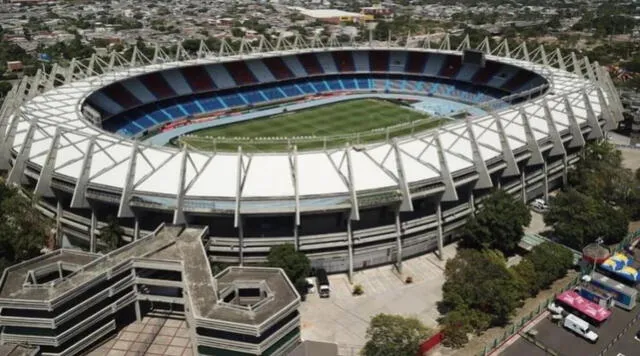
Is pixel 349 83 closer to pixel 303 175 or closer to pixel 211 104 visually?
pixel 211 104

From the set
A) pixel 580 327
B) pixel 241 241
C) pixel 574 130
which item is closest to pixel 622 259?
pixel 580 327

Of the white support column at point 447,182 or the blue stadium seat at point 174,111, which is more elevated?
the white support column at point 447,182

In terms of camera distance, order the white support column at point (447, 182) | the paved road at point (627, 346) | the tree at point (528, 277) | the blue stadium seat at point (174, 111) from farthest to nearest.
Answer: the blue stadium seat at point (174, 111)
the white support column at point (447, 182)
the tree at point (528, 277)
the paved road at point (627, 346)

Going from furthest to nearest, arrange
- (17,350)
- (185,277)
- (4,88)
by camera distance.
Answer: (4,88) < (185,277) < (17,350)

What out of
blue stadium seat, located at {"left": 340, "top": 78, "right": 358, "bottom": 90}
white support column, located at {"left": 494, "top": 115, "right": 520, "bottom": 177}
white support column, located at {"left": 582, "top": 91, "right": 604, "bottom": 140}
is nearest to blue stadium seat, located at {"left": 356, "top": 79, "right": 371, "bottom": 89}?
blue stadium seat, located at {"left": 340, "top": 78, "right": 358, "bottom": 90}

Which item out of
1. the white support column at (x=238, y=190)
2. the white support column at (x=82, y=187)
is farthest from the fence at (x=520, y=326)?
the white support column at (x=82, y=187)

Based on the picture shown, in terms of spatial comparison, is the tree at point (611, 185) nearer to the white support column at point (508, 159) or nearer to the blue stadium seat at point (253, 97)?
the white support column at point (508, 159)

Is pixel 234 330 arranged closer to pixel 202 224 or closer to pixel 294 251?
pixel 294 251

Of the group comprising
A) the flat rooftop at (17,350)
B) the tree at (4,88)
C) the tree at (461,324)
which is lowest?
the tree at (4,88)
